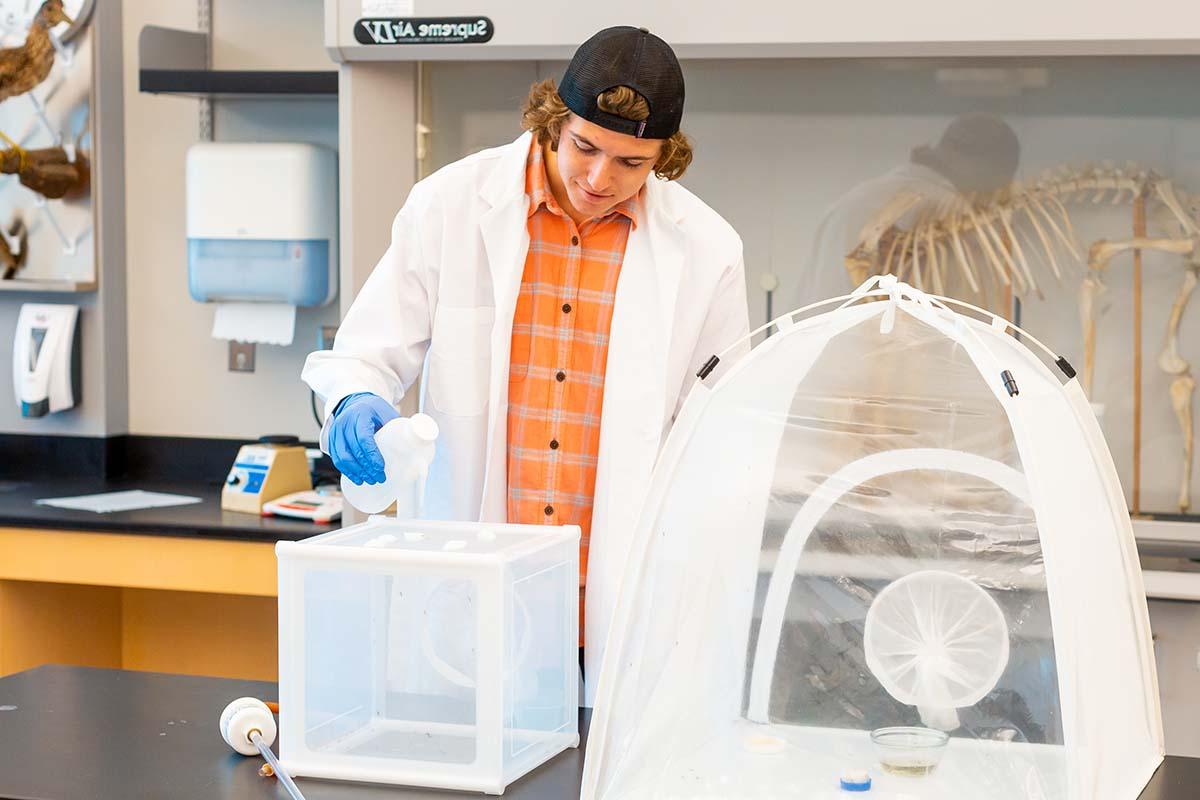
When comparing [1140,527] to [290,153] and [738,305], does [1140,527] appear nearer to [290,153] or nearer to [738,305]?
[738,305]

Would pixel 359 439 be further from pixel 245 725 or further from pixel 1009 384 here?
pixel 1009 384

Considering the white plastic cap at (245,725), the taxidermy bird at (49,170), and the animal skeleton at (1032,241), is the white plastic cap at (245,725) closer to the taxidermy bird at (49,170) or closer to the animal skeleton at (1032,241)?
the animal skeleton at (1032,241)

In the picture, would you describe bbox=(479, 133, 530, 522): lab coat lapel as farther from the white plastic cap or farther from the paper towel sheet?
the paper towel sheet

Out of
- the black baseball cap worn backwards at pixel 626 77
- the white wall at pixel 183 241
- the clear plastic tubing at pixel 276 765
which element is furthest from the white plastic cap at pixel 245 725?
the white wall at pixel 183 241

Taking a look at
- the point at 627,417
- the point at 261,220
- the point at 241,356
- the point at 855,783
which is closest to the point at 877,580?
the point at 855,783

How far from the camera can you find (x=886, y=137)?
8.01 ft

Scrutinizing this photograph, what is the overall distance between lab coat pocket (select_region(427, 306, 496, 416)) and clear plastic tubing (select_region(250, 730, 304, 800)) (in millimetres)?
554

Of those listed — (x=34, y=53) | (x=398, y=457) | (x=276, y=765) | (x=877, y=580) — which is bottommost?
(x=276, y=765)

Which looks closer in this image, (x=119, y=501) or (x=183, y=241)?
(x=119, y=501)

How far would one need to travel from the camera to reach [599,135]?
155 centimetres

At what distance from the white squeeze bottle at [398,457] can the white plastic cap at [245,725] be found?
11.7 inches

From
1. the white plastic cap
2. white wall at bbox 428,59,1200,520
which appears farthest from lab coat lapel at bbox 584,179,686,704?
white wall at bbox 428,59,1200,520

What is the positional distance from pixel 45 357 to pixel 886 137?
187 centimetres

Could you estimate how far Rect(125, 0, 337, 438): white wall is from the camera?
2980 mm
